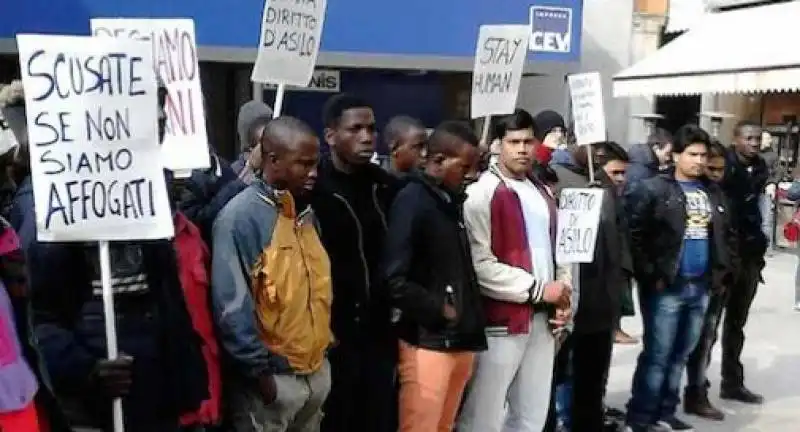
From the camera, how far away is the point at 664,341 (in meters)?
6.14

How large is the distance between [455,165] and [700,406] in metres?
3.23

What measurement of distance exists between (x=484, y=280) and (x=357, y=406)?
79 centimetres

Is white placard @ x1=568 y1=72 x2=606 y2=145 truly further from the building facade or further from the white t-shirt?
the building facade

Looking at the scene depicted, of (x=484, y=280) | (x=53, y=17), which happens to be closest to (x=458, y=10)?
(x=53, y=17)

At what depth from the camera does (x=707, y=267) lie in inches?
242

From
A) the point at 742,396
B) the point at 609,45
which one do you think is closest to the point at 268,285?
the point at 742,396

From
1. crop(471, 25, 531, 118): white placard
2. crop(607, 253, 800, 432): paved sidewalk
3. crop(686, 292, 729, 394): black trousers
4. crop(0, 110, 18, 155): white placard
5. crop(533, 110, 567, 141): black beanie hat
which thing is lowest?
crop(607, 253, 800, 432): paved sidewalk

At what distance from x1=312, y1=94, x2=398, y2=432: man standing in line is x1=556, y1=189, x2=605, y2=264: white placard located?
36.6 inches

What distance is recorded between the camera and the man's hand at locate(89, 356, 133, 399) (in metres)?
3.23

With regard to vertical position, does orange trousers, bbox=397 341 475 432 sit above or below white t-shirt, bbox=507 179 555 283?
below

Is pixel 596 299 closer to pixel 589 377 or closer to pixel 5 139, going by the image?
→ pixel 589 377

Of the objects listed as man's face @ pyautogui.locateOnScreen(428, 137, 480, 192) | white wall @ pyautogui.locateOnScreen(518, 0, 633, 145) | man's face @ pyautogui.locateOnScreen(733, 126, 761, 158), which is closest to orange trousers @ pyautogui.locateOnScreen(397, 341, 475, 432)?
man's face @ pyautogui.locateOnScreen(428, 137, 480, 192)

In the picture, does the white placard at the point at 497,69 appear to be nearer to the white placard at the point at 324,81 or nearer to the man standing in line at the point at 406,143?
the man standing in line at the point at 406,143

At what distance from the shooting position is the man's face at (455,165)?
14.8 feet
